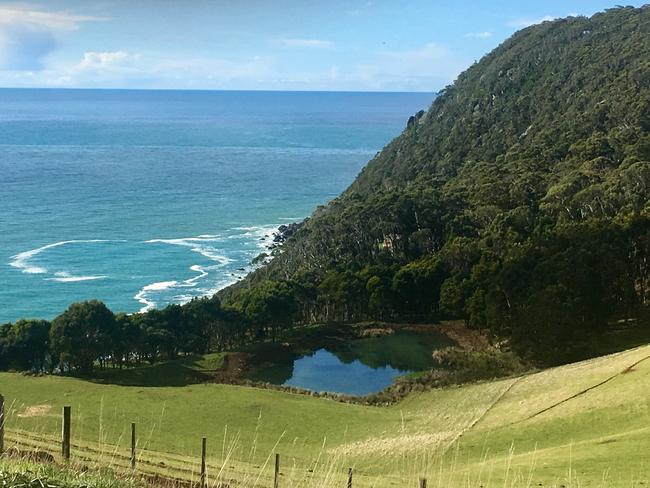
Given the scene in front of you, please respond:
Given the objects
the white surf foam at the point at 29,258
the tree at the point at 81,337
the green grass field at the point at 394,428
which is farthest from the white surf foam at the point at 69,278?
the green grass field at the point at 394,428

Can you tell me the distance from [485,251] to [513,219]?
7996 millimetres

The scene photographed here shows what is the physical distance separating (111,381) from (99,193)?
96338mm

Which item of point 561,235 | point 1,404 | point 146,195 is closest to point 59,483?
point 1,404

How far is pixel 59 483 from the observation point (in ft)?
26.7

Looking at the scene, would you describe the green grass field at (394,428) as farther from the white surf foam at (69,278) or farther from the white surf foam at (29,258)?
the white surf foam at (29,258)

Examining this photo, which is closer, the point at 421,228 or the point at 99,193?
A: the point at 421,228

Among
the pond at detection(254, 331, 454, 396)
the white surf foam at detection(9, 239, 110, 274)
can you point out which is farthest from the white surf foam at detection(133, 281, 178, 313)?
the pond at detection(254, 331, 454, 396)

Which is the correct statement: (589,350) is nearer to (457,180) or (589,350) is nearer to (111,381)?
(111,381)

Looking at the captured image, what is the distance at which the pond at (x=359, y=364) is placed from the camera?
46.2 metres

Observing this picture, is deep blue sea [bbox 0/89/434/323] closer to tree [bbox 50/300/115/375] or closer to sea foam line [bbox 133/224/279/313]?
sea foam line [bbox 133/224/279/313]

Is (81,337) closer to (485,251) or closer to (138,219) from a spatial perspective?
(485,251)

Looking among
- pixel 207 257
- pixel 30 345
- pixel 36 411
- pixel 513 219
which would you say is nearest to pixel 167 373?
pixel 30 345

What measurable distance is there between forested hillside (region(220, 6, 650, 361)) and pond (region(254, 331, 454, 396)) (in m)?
4.33

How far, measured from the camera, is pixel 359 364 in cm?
5050
